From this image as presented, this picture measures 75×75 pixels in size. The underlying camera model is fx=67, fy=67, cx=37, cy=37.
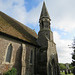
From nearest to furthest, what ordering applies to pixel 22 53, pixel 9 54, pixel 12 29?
pixel 9 54
pixel 22 53
pixel 12 29

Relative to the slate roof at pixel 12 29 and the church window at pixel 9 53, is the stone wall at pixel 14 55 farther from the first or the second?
the slate roof at pixel 12 29

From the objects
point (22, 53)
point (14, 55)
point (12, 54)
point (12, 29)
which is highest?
point (12, 29)

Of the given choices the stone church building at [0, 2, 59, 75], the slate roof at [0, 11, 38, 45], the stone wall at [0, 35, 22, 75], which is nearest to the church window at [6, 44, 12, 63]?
the stone church building at [0, 2, 59, 75]

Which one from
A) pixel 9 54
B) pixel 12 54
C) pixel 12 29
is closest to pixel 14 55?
pixel 12 54

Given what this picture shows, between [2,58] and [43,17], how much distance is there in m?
13.8

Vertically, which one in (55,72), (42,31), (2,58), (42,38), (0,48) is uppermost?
(42,31)

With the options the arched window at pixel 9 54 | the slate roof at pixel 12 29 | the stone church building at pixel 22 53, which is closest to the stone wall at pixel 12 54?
the stone church building at pixel 22 53

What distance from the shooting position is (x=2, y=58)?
8.26m

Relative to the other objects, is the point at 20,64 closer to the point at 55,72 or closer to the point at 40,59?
the point at 40,59

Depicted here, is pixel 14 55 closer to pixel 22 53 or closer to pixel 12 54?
pixel 12 54

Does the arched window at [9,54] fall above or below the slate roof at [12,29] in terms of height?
below

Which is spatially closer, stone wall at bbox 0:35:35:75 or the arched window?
stone wall at bbox 0:35:35:75

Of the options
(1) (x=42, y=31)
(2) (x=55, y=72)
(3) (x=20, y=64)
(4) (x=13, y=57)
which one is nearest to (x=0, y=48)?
(4) (x=13, y=57)

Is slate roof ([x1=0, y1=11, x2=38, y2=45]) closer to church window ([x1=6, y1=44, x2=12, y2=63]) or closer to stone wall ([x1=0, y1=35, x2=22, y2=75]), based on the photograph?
stone wall ([x1=0, y1=35, x2=22, y2=75])
